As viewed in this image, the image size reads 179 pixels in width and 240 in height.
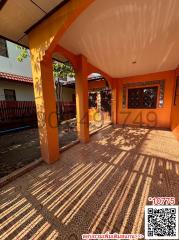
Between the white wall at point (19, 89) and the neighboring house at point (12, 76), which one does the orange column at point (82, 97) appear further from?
the white wall at point (19, 89)

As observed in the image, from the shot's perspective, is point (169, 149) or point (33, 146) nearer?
point (169, 149)

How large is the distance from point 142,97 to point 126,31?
4.35 meters

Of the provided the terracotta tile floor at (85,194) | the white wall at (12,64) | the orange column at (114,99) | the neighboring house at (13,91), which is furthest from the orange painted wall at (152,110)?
the white wall at (12,64)

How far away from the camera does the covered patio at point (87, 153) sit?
1.42 metres

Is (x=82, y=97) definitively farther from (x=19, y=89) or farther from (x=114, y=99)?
(x=19, y=89)

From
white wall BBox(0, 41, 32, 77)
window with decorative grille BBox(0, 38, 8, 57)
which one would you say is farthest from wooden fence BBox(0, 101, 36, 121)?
window with decorative grille BBox(0, 38, 8, 57)

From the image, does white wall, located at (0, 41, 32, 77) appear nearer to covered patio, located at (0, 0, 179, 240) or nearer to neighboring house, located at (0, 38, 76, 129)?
neighboring house, located at (0, 38, 76, 129)

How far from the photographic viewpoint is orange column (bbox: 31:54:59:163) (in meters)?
2.45

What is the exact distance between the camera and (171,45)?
297 centimetres

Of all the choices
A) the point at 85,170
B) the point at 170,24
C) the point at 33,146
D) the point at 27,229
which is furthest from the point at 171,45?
the point at 33,146

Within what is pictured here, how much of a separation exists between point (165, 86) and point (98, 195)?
19.0 ft

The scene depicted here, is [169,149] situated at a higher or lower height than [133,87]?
lower

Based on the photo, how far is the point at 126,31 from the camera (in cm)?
240

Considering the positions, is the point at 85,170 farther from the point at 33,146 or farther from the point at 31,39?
the point at 31,39
